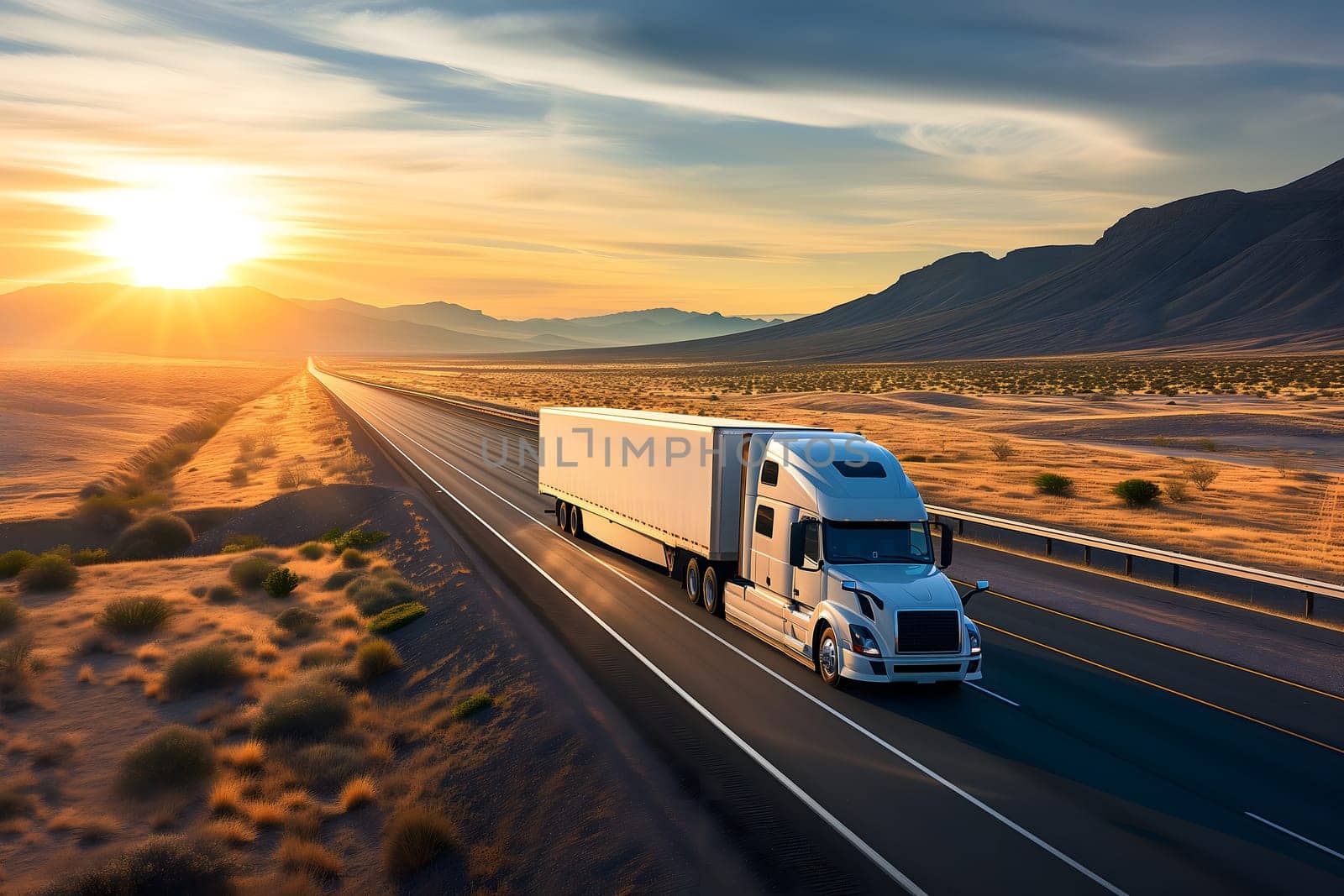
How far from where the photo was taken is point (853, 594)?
46.8 feet

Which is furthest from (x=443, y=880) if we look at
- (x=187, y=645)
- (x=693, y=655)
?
(x=187, y=645)

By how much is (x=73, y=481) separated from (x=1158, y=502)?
4865 cm

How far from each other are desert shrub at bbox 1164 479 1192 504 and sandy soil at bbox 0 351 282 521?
4362 centimetres

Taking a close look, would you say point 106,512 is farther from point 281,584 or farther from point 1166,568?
point 1166,568

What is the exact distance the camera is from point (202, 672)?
18.7 meters

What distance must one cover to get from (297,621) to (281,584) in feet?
12.7

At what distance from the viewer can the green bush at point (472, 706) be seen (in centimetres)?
1484

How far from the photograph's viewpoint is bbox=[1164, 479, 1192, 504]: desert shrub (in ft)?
112

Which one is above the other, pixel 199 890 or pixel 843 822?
pixel 843 822

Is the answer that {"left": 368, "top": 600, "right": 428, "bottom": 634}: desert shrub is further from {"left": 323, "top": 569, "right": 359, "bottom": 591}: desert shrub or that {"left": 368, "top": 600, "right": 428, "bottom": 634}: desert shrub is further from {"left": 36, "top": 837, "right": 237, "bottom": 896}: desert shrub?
{"left": 36, "top": 837, "right": 237, "bottom": 896}: desert shrub

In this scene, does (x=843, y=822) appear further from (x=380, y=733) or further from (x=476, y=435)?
(x=476, y=435)

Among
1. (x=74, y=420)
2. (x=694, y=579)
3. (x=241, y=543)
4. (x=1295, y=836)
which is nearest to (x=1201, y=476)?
(x=694, y=579)

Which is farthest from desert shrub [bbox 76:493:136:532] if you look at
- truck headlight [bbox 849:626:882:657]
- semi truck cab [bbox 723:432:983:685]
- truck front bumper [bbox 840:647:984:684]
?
truck front bumper [bbox 840:647:984:684]

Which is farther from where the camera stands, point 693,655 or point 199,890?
point 693,655
